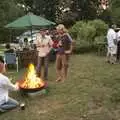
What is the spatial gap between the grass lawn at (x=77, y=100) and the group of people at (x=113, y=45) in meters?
2.41

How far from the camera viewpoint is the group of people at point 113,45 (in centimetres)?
→ 1540

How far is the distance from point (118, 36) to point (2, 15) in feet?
49.7

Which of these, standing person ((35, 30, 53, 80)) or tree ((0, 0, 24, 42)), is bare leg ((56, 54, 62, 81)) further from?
tree ((0, 0, 24, 42))

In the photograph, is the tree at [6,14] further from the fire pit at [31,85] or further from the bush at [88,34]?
the fire pit at [31,85]

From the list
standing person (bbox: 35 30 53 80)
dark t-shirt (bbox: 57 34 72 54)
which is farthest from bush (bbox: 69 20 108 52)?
dark t-shirt (bbox: 57 34 72 54)

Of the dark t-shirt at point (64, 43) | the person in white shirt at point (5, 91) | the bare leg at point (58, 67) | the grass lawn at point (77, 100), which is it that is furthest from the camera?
the bare leg at point (58, 67)

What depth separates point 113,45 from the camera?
15484 millimetres

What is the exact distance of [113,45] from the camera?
1548 centimetres

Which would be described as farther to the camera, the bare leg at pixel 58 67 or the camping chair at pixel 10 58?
the camping chair at pixel 10 58

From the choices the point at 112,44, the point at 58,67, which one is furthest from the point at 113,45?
the point at 58,67

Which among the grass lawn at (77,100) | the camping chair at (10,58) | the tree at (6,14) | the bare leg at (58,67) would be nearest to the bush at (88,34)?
the camping chair at (10,58)

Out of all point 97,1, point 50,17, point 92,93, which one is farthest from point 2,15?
point 92,93

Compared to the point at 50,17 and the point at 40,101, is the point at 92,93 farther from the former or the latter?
the point at 50,17

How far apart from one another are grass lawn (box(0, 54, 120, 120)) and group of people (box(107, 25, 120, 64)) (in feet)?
7.90
